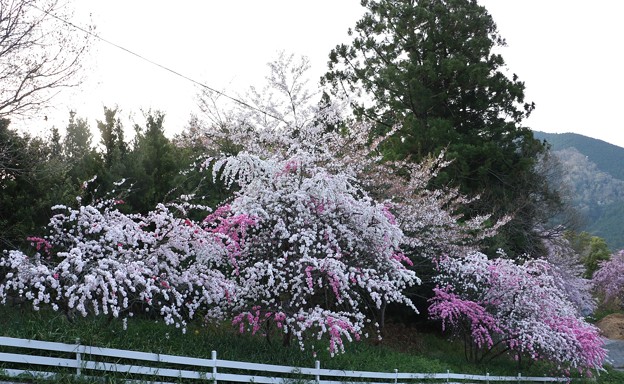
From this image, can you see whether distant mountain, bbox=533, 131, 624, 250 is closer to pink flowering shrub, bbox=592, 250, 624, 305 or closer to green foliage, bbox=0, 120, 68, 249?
pink flowering shrub, bbox=592, 250, 624, 305

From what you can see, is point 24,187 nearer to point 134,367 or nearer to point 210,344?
point 210,344

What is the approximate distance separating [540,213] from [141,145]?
1564cm

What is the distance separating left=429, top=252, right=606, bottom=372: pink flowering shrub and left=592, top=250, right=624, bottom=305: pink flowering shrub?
74.2ft

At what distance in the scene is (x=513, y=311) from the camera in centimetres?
1292

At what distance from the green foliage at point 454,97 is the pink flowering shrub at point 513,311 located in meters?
6.71

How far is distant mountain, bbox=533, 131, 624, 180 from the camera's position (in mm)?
134750

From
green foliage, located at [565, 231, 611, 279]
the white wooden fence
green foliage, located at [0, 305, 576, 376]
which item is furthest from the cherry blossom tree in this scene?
green foliage, located at [565, 231, 611, 279]

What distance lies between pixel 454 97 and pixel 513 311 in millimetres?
12097

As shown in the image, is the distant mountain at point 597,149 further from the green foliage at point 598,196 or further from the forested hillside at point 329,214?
the forested hillside at point 329,214

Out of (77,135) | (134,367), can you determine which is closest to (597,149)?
(77,135)

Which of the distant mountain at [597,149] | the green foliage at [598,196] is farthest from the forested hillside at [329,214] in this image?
the distant mountain at [597,149]

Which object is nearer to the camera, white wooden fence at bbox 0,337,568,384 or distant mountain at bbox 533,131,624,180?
white wooden fence at bbox 0,337,568,384

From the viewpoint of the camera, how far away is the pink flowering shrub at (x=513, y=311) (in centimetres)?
1269

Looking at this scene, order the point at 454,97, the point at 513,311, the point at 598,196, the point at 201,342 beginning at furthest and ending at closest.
Result: the point at 598,196
the point at 454,97
the point at 513,311
the point at 201,342
